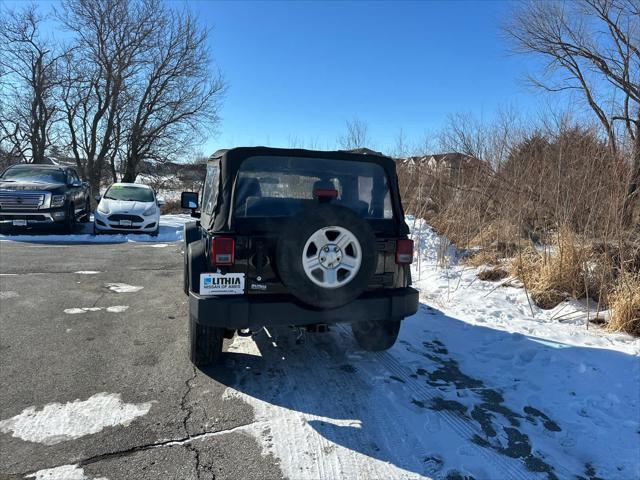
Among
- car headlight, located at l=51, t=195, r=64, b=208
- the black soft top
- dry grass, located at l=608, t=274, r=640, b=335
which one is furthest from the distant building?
car headlight, located at l=51, t=195, r=64, b=208

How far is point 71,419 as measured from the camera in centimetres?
290

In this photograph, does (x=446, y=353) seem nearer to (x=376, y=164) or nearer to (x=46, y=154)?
(x=376, y=164)

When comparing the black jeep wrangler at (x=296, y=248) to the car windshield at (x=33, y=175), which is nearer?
the black jeep wrangler at (x=296, y=248)

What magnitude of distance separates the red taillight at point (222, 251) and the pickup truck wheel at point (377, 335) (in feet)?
5.60

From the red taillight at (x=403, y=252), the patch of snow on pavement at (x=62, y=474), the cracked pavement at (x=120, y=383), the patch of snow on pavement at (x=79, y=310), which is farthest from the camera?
the patch of snow on pavement at (x=79, y=310)

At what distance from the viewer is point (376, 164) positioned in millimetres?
3883

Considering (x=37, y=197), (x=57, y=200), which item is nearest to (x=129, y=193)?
(x=57, y=200)

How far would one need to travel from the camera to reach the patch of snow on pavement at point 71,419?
2.72 metres

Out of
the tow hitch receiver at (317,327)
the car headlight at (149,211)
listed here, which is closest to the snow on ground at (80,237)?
the car headlight at (149,211)

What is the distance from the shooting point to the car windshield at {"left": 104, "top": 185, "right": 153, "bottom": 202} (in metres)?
12.8

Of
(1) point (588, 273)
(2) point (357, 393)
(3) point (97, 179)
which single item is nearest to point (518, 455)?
(2) point (357, 393)

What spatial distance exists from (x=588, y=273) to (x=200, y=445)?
5.47m

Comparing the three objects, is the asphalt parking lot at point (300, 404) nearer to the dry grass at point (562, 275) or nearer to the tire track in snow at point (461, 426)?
the tire track in snow at point (461, 426)

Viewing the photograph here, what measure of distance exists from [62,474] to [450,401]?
262 centimetres
